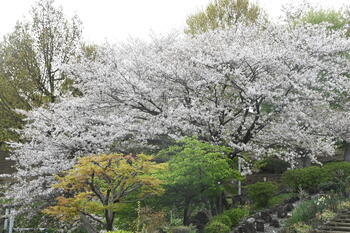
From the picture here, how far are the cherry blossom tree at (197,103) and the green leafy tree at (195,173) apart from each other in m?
1.25

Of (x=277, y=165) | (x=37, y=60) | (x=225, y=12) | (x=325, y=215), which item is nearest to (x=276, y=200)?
(x=325, y=215)

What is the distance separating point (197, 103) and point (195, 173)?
3237 millimetres

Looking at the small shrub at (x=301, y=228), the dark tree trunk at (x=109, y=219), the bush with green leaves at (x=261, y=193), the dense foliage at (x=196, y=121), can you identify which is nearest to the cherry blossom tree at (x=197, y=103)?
the dense foliage at (x=196, y=121)

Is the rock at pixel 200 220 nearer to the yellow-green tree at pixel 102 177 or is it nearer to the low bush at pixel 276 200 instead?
the yellow-green tree at pixel 102 177

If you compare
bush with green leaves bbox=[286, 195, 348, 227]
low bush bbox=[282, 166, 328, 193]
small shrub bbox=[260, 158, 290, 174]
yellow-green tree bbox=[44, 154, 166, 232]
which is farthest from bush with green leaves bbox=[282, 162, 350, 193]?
yellow-green tree bbox=[44, 154, 166, 232]

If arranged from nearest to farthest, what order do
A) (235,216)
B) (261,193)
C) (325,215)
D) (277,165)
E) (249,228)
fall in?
(325,215)
(249,228)
(235,216)
(261,193)
(277,165)

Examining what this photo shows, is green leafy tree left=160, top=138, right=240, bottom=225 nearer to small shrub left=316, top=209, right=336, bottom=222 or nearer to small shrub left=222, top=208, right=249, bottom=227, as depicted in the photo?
small shrub left=222, top=208, right=249, bottom=227

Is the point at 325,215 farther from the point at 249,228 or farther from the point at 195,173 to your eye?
the point at 195,173

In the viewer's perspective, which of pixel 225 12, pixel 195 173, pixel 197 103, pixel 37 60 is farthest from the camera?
pixel 225 12

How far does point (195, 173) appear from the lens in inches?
377

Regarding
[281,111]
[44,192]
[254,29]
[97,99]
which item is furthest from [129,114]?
[254,29]

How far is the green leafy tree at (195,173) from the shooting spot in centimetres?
941

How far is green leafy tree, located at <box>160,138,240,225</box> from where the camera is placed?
9414 millimetres

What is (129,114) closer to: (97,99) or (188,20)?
(97,99)
